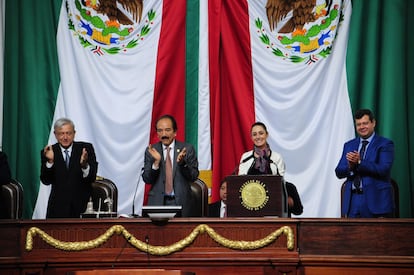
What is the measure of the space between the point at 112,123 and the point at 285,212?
2712mm

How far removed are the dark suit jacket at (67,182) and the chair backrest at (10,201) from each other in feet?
0.88

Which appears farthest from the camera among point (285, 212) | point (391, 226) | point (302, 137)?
point (302, 137)

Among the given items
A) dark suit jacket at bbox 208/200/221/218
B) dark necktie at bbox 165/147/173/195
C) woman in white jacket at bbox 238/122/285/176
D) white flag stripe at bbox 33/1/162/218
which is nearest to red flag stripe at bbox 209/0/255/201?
dark suit jacket at bbox 208/200/221/218

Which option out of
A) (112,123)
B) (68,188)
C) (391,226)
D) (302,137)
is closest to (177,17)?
(112,123)

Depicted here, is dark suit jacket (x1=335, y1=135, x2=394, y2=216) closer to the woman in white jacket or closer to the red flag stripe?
the woman in white jacket

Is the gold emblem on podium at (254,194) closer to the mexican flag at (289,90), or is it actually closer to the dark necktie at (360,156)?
the dark necktie at (360,156)

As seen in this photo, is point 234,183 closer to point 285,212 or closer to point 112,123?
point 285,212

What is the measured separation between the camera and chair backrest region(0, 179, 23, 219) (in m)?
5.77

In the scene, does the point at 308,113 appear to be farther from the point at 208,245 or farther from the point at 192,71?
the point at 208,245

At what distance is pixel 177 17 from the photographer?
7441mm

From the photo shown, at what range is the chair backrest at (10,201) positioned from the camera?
5766 mm

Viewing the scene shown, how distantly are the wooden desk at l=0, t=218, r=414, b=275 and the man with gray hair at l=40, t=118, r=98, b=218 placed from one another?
2.53ft

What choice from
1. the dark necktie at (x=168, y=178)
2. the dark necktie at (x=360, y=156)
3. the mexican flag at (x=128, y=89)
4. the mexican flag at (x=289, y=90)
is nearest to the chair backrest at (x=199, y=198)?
the dark necktie at (x=168, y=178)

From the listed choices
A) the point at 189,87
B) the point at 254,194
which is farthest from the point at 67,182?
the point at 189,87
